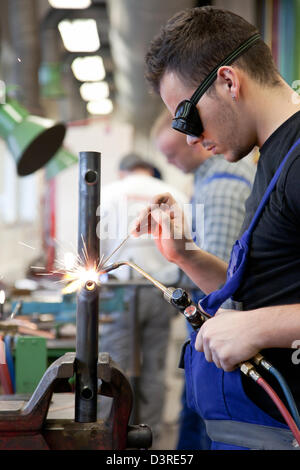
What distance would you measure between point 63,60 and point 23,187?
1.89 meters

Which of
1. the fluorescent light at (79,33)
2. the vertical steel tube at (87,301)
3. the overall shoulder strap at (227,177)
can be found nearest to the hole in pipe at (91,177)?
the vertical steel tube at (87,301)

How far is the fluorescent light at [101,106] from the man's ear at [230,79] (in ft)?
27.8

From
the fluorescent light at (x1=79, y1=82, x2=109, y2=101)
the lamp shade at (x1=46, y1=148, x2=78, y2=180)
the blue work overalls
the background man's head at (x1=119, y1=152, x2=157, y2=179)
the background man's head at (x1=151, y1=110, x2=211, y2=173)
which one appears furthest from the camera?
the fluorescent light at (x1=79, y1=82, x2=109, y2=101)

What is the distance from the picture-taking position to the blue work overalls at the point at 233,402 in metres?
0.96

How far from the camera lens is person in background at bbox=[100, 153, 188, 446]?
8.54 feet

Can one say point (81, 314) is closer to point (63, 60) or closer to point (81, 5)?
point (81, 5)

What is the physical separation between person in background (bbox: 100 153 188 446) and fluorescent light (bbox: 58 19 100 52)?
243 centimetres

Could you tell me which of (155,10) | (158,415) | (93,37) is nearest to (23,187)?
(93,37)

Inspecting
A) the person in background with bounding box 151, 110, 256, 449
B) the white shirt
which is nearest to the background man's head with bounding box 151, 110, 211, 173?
the person in background with bounding box 151, 110, 256, 449

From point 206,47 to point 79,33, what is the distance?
4613mm

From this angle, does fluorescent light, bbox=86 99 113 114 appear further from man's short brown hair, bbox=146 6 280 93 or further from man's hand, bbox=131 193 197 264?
man's short brown hair, bbox=146 6 280 93

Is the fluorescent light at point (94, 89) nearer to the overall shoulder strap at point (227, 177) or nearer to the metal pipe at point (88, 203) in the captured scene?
the overall shoulder strap at point (227, 177)

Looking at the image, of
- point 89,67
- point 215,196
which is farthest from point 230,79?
point 89,67

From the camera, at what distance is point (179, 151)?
221 centimetres
